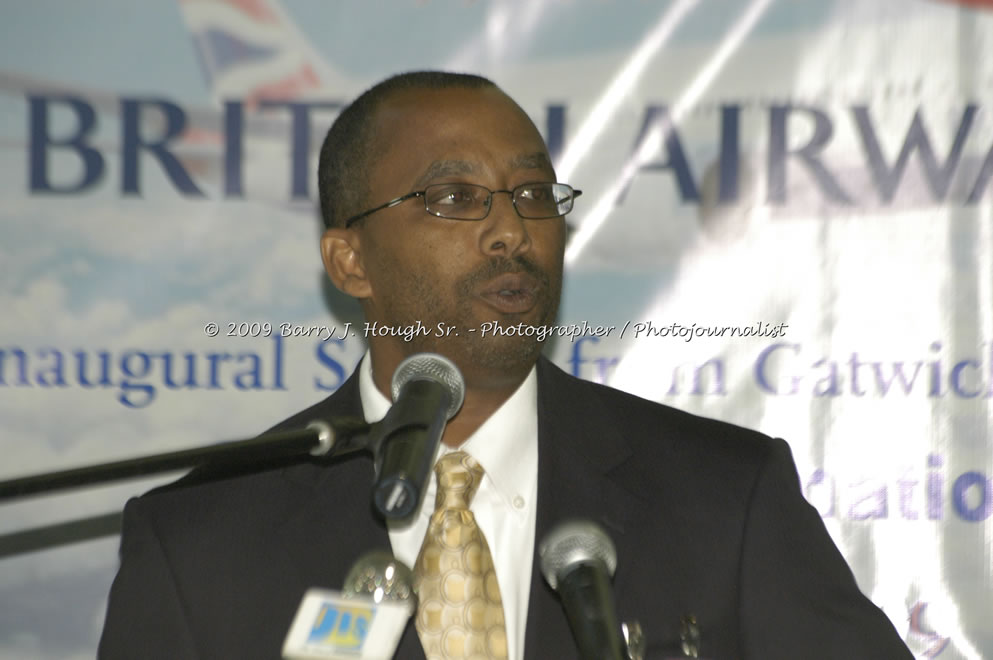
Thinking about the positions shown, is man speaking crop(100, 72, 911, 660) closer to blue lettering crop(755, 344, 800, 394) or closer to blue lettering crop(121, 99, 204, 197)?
blue lettering crop(755, 344, 800, 394)

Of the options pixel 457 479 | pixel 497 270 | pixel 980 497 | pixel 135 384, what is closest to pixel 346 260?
pixel 497 270

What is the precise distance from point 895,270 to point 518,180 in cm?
136

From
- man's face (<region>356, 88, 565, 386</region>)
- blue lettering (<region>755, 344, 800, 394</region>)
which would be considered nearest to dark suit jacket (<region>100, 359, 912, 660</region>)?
man's face (<region>356, 88, 565, 386</region>)

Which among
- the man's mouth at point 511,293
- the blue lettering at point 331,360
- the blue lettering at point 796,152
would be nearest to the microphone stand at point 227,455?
the man's mouth at point 511,293

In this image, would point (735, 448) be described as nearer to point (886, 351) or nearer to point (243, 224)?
point (886, 351)

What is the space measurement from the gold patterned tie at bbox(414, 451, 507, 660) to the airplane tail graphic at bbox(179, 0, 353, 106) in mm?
1691

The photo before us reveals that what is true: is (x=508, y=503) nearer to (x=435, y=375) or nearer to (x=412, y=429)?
(x=435, y=375)

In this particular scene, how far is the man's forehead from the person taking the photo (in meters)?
2.39

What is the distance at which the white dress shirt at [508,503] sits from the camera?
88.3 inches

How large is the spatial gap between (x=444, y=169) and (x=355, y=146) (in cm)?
36

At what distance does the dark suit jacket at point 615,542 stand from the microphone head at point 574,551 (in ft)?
2.34

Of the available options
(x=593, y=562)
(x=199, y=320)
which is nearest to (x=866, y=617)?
(x=593, y=562)

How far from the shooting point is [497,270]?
7.61 ft

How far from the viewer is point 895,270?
10.6 feet
